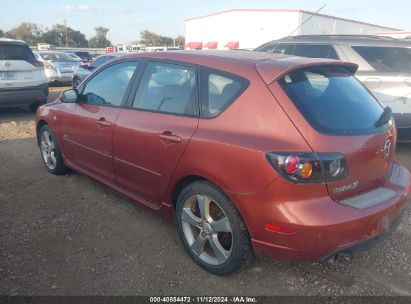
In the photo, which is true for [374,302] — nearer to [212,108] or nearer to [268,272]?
[268,272]

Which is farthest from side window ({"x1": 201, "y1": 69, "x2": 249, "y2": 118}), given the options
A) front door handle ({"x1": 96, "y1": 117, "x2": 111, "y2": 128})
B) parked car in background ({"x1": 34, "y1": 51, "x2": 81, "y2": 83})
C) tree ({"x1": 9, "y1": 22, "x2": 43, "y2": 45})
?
tree ({"x1": 9, "y1": 22, "x2": 43, "y2": 45})

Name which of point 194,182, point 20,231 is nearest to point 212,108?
point 194,182

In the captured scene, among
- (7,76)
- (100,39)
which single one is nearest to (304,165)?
(7,76)

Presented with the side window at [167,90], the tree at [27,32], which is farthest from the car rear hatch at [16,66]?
the tree at [27,32]

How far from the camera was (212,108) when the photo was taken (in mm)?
2756

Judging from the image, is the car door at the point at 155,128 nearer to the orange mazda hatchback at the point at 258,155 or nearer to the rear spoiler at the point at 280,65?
the orange mazda hatchback at the point at 258,155

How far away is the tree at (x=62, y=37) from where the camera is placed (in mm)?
74000

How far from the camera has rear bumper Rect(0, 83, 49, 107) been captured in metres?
8.02

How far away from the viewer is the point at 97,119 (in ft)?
12.3

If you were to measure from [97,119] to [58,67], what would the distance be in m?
12.4

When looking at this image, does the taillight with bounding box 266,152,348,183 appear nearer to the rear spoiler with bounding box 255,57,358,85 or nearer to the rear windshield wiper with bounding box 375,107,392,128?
A: the rear spoiler with bounding box 255,57,358,85

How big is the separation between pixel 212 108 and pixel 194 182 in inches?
22.0

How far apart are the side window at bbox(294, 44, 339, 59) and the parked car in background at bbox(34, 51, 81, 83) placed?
10.7 meters

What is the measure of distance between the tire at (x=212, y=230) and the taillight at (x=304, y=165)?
470 mm
